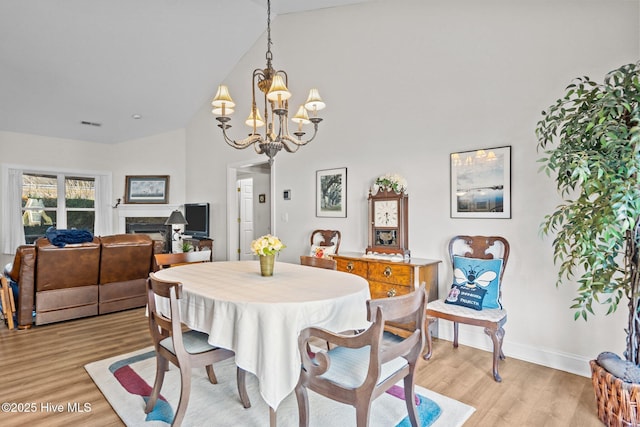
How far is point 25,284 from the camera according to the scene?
339 cm

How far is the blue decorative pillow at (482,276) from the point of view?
8.84ft

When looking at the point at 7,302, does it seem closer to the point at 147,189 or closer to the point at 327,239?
the point at 327,239

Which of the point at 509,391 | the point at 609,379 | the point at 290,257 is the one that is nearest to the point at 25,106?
the point at 290,257

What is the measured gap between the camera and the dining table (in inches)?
62.7

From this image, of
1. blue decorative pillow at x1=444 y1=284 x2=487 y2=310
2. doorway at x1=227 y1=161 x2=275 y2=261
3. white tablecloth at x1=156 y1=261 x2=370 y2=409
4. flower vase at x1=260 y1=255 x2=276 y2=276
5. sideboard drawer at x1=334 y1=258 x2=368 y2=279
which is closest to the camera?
white tablecloth at x1=156 y1=261 x2=370 y2=409

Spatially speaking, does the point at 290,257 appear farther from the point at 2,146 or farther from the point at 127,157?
the point at 2,146

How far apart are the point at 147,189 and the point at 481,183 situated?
627 cm

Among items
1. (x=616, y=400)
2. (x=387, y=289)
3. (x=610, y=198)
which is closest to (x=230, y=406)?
→ (x=387, y=289)

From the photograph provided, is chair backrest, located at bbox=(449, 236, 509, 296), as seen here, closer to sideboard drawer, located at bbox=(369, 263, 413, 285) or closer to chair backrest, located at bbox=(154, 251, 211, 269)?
sideboard drawer, located at bbox=(369, 263, 413, 285)

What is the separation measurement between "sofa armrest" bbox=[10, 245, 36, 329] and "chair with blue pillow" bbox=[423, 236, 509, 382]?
3.92 meters

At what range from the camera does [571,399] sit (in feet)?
7.14

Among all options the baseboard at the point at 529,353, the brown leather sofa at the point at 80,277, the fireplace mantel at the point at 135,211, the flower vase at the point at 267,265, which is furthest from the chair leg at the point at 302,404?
the fireplace mantel at the point at 135,211

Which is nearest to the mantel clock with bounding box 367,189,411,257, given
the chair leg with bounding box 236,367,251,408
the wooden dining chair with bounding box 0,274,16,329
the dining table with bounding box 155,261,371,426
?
the dining table with bounding box 155,261,371,426

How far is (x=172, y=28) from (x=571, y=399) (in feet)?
18.4
